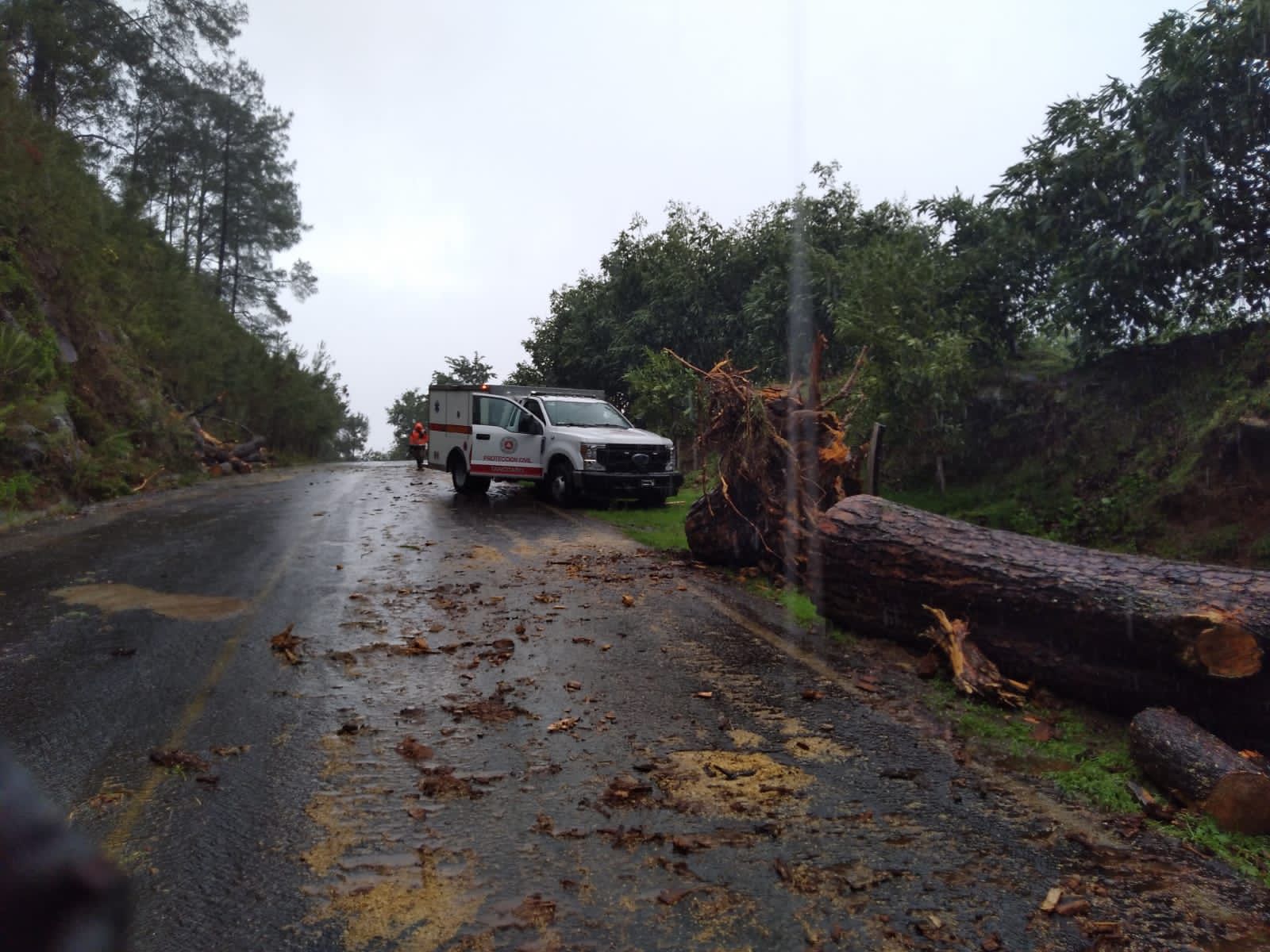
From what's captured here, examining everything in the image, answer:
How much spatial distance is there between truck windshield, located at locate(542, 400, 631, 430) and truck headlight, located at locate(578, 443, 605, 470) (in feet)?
5.03

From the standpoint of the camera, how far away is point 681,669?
6324 millimetres

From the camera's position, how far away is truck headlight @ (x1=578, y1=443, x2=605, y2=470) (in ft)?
52.3

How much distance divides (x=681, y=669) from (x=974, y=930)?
3.32m

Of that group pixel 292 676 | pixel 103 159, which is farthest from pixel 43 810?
pixel 103 159

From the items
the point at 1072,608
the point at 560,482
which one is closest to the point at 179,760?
the point at 1072,608

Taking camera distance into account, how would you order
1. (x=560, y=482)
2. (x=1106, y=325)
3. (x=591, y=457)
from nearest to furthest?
(x=1106, y=325) → (x=591, y=457) → (x=560, y=482)

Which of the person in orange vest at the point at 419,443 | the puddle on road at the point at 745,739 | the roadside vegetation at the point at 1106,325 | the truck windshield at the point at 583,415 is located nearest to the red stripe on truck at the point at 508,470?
the truck windshield at the point at 583,415

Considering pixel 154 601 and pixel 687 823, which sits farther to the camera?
pixel 154 601

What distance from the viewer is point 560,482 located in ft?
55.3

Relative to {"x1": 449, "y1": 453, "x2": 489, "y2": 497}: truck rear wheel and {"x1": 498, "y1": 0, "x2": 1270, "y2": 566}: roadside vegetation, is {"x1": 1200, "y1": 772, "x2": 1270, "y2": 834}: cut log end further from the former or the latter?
{"x1": 449, "y1": 453, "x2": 489, "y2": 497}: truck rear wheel

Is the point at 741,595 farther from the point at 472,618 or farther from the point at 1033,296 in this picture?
the point at 1033,296

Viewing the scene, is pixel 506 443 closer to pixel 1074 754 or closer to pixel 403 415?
pixel 1074 754

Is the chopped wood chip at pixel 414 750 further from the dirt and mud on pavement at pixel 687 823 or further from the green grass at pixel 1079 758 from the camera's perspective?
the green grass at pixel 1079 758

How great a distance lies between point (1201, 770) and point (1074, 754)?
749 millimetres
